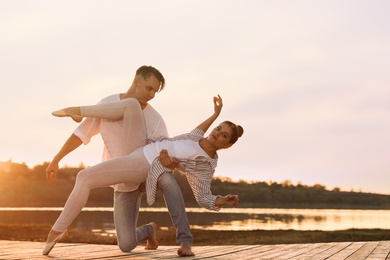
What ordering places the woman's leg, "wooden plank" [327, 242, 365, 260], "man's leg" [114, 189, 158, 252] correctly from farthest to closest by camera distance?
"wooden plank" [327, 242, 365, 260], "man's leg" [114, 189, 158, 252], the woman's leg

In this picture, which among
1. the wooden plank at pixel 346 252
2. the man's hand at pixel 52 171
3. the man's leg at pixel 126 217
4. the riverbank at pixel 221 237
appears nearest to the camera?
the man's hand at pixel 52 171

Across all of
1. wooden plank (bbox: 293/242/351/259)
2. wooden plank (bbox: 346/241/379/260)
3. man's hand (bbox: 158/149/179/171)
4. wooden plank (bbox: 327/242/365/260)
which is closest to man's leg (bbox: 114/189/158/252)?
man's hand (bbox: 158/149/179/171)

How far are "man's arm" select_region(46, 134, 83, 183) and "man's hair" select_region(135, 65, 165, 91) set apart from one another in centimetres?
77

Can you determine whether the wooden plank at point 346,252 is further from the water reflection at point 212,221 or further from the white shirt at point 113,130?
the water reflection at point 212,221

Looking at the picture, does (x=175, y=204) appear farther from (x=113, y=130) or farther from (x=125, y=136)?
(x=113, y=130)

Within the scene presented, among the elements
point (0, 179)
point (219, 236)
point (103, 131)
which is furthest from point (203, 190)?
point (0, 179)

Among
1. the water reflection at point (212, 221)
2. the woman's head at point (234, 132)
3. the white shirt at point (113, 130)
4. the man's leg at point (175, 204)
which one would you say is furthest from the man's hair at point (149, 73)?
the water reflection at point (212, 221)

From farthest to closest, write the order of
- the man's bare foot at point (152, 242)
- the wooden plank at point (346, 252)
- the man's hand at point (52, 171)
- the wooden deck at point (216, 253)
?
1. the man's bare foot at point (152, 242)
2. the wooden plank at point (346, 252)
3. the man's hand at point (52, 171)
4. the wooden deck at point (216, 253)

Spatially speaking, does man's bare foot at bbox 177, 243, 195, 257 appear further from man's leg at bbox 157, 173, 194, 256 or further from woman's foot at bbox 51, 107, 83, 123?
woman's foot at bbox 51, 107, 83, 123

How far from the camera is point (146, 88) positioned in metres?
4.67

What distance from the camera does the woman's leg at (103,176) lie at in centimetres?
439

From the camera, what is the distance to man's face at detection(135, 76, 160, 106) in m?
4.66

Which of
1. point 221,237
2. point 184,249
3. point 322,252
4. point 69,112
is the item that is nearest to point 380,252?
point 322,252

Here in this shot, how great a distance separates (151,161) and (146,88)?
2.15ft
